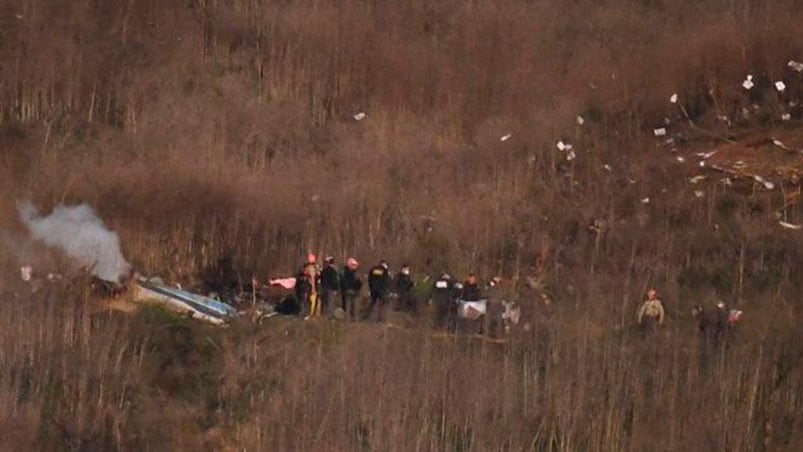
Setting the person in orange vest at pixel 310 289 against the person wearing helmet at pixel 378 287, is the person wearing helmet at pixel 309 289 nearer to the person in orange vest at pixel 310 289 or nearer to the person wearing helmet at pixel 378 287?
the person in orange vest at pixel 310 289

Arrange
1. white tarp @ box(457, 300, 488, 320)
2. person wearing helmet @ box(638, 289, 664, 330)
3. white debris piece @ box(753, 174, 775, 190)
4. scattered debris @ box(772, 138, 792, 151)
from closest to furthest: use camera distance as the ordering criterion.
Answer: person wearing helmet @ box(638, 289, 664, 330) → white tarp @ box(457, 300, 488, 320) → white debris piece @ box(753, 174, 775, 190) → scattered debris @ box(772, 138, 792, 151)

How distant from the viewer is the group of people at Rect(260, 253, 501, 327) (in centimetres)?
1650

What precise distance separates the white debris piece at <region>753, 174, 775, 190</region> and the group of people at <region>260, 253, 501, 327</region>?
21.7 feet

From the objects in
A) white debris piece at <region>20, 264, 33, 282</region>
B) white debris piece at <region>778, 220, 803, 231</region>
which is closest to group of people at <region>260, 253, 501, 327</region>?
white debris piece at <region>20, 264, 33, 282</region>

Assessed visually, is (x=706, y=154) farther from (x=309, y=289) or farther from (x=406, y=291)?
(x=309, y=289)

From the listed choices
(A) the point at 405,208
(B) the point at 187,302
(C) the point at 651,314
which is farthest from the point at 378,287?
(A) the point at 405,208

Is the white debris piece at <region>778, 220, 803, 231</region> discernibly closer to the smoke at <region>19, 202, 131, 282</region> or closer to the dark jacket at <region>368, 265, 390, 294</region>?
→ the dark jacket at <region>368, 265, 390, 294</region>

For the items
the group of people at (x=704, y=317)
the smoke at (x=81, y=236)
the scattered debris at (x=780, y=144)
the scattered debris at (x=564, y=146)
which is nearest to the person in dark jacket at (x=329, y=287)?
the smoke at (x=81, y=236)

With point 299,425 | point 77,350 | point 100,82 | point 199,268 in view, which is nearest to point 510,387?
point 299,425

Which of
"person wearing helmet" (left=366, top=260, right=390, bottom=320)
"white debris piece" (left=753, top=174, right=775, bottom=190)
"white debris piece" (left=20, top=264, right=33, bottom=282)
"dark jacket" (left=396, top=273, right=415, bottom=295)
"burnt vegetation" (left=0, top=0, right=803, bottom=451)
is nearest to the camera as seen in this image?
"burnt vegetation" (left=0, top=0, right=803, bottom=451)

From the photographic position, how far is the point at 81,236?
19.3 m

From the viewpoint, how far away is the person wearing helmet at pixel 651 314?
623 inches

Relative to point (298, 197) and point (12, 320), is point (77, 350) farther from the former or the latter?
point (298, 197)

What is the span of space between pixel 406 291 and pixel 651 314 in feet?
9.62
